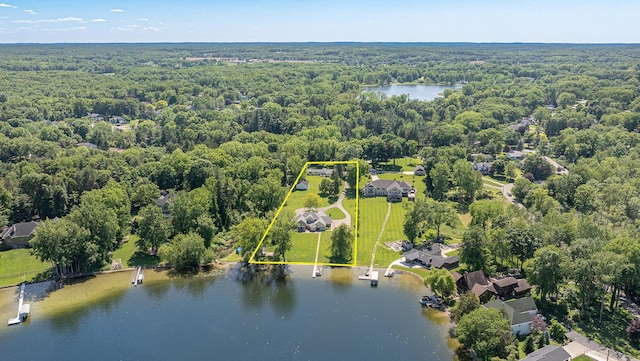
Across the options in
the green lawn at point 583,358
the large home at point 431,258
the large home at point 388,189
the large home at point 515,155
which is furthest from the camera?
the large home at point 515,155

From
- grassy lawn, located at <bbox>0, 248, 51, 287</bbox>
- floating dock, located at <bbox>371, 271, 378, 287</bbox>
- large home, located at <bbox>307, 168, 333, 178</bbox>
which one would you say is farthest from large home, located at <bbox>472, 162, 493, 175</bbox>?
grassy lawn, located at <bbox>0, 248, 51, 287</bbox>

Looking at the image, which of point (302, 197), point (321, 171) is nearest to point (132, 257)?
point (302, 197)

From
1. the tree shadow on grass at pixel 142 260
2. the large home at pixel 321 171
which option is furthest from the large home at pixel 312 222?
the large home at pixel 321 171

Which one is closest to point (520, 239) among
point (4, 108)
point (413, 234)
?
point (413, 234)

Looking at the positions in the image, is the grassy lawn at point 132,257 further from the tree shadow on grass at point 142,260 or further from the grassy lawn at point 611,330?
the grassy lawn at point 611,330

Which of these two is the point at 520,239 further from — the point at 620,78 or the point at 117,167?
the point at 620,78

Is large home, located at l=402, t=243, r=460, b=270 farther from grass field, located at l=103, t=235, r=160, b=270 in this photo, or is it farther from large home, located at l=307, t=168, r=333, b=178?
large home, located at l=307, t=168, r=333, b=178
